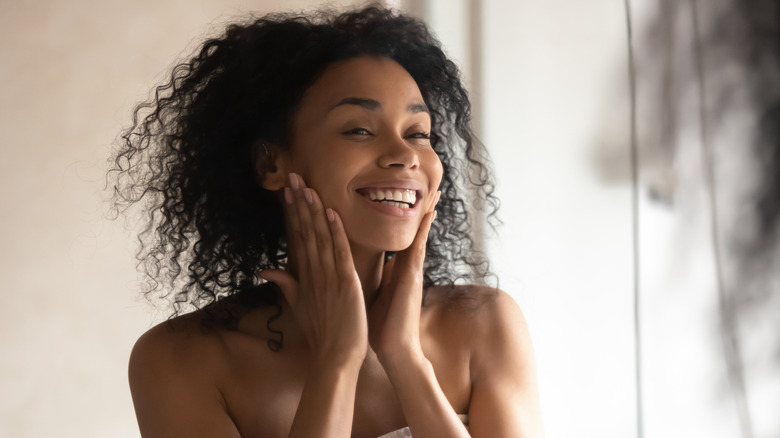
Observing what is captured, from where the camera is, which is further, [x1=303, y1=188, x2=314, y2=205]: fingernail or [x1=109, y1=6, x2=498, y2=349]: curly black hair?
[x1=109, y1=6, x2=498, y2=349]: curly black hair

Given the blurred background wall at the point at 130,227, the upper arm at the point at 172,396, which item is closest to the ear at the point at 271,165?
the upper arm at the point at 172,396

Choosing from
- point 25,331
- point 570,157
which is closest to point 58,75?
point 25,331

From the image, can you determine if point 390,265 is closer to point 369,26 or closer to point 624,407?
point 369,26

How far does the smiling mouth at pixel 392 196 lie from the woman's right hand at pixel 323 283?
0.23 feet

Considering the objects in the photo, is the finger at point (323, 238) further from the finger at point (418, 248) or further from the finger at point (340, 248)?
the finger at point (418, 248)

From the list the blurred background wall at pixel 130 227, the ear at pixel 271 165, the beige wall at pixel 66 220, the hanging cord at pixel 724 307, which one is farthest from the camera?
the beige wall at pixel 66 220

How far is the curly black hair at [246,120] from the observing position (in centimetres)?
143

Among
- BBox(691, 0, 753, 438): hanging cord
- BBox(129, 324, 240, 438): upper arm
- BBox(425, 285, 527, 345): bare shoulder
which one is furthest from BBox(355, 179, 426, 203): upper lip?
BBox(691, 0, 753, 438): hanging cord

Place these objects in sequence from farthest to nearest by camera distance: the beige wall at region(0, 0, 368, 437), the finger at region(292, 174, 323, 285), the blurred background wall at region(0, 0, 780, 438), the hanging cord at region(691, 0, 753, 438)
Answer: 1. the beige wall at region(0, 0, 368, 437)
2. the blurred background wall at region(0, 0, 780, 438)
3. the finger at region(292, 174, 323, 285)
4. the hanging cord at region(691, 0, 753, 438)

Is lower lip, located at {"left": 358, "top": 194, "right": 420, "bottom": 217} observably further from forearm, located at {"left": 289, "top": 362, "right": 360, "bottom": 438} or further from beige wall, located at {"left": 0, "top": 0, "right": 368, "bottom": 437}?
beige wall, located at {"left": 0, "top": 0, "right": 368, "bottom": 437}

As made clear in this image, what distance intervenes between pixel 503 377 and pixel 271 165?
57 cm

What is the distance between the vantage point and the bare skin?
1.29 meters

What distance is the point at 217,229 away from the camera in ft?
5.02

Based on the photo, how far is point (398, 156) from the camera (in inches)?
51.1
